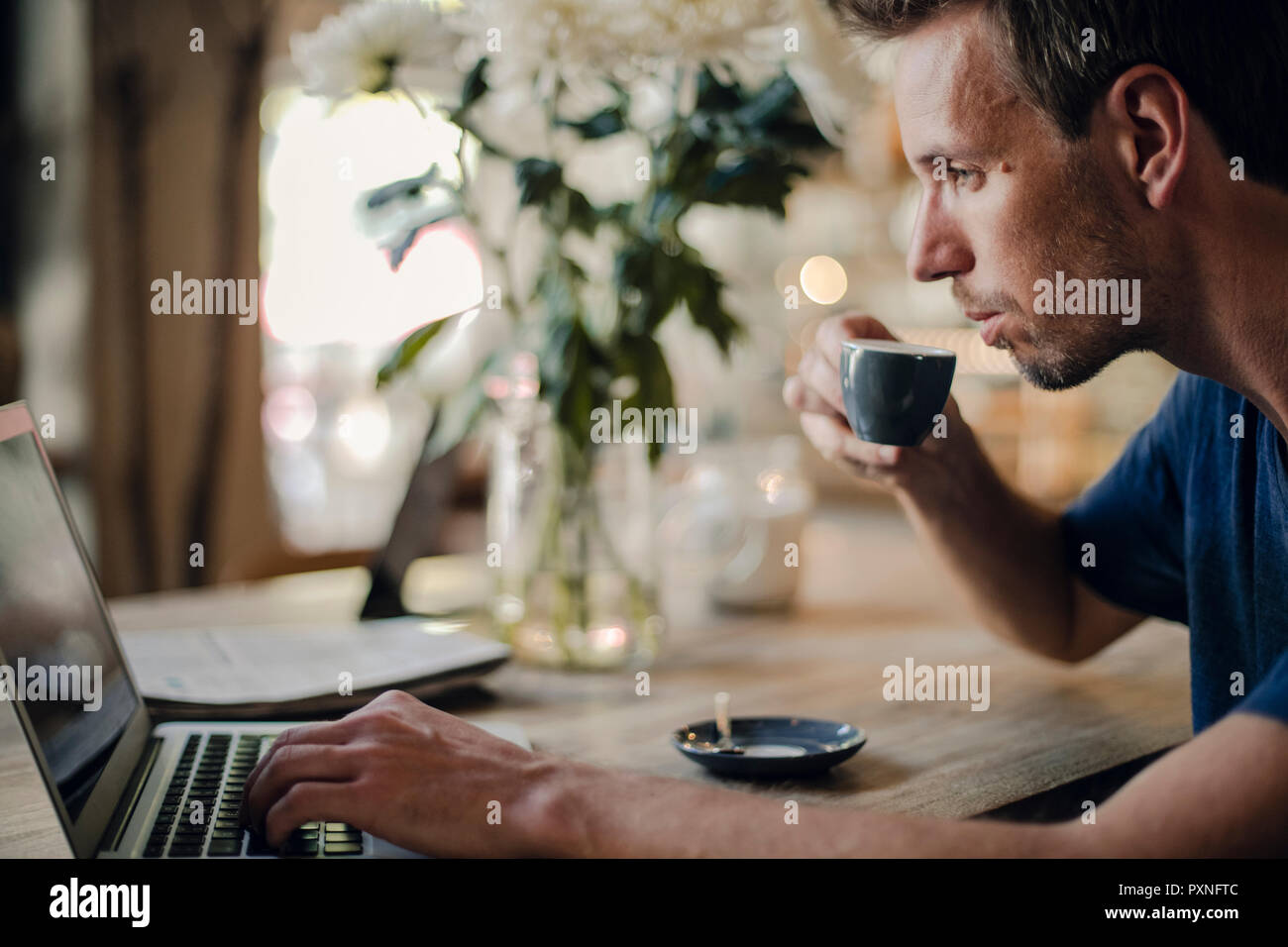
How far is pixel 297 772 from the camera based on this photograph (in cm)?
63

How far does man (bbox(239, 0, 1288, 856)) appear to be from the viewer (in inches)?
22.7

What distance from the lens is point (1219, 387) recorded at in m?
0.93

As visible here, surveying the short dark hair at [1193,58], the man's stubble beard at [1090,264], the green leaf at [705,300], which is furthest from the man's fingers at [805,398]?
the short dark hair at [1193,58]

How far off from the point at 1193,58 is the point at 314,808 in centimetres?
73

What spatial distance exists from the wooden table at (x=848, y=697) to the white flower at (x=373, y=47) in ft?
1.88

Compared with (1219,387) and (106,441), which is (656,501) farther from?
(106,441)

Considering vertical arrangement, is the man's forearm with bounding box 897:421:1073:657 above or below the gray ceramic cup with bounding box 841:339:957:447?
below

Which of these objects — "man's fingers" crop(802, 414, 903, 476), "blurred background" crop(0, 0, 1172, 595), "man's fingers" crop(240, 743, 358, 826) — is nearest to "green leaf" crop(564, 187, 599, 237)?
"man's fingers" crop(802, 414, 903, 476)

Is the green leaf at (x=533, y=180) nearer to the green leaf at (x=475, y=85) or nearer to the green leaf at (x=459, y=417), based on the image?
the green leaf at (x=475, y=85)

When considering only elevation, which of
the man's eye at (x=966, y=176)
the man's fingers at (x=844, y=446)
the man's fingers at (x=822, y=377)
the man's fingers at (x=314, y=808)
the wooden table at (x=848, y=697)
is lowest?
the wooden table at (x=848, y=697)

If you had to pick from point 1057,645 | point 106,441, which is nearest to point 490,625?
point 1057,645

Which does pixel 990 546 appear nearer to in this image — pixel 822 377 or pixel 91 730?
pixel 822 377

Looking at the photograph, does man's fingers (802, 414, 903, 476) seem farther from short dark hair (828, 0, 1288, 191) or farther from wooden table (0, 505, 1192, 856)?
short dark hair (828, 0, 1288, 191)

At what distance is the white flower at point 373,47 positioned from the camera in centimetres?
101
